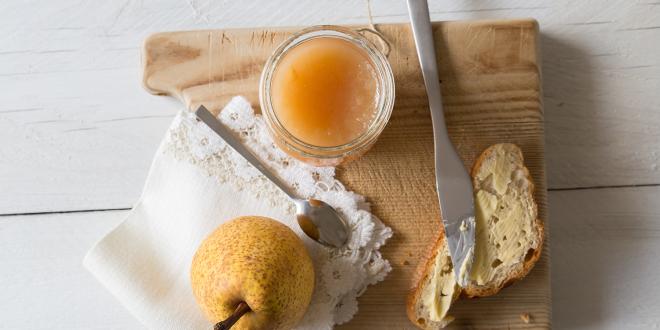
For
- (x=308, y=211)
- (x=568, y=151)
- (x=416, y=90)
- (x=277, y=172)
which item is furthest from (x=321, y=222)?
(x=568, y=151)

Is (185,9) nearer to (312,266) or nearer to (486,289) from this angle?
(312,266)

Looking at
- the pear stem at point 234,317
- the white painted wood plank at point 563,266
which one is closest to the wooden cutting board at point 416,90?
the white painted wood plank at point 563,266

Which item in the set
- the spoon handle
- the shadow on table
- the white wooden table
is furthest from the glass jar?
the shadow on table

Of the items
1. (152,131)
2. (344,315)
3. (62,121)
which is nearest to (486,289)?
(344,315)

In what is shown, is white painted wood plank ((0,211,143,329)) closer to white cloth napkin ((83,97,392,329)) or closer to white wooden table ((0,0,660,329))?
white wooden table ((0,0,660,329))

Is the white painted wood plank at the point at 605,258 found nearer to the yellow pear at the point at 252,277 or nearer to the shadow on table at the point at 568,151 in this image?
the shadow on table at the point at 568,151
